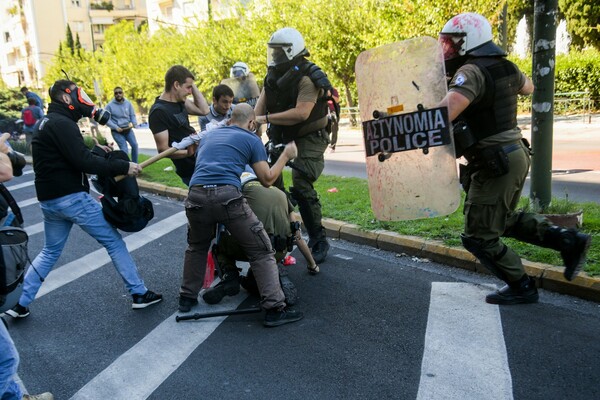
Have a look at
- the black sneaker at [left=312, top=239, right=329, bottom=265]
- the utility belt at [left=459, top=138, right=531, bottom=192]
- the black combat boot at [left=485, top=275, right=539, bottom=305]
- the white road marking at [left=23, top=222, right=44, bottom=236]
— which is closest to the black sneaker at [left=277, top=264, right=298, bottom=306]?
the black sneaker at [left=312, top=239, right=329, bottom=265]

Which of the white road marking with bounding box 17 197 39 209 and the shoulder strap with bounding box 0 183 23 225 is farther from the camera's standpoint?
the white road marking with bounding box 17 197 39 209

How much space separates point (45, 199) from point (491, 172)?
10.8 feet

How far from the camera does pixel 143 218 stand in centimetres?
442

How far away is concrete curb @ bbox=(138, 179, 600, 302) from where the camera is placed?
4109 mm

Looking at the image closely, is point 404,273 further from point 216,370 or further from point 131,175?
point 131,175

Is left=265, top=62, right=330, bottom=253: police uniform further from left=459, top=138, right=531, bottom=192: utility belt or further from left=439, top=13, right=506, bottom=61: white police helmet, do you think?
left=459, top=138, right=531, bottom=192: utility belt

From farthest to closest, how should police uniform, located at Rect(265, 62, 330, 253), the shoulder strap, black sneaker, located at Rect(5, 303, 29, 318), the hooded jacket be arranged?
police uniform, located at Rect(265, 62, 330, 253) → black sneaker, located at Rect(5, 303, 29, 318) → the hooded jacket → the shoulder strap

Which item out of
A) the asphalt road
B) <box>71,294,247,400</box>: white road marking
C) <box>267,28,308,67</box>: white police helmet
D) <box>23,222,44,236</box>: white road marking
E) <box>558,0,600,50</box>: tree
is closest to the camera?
the asphalt road

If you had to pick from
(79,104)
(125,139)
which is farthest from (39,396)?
(125,139)

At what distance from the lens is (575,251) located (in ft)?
12.6

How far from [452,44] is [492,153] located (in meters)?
0.80

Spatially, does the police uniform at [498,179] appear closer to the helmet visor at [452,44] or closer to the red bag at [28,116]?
the helmet visor at [452,44]

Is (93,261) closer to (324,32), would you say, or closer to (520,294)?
(520,294)

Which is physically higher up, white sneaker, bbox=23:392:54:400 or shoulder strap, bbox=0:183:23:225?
shoulder strap, bbox=0:183:23:225
